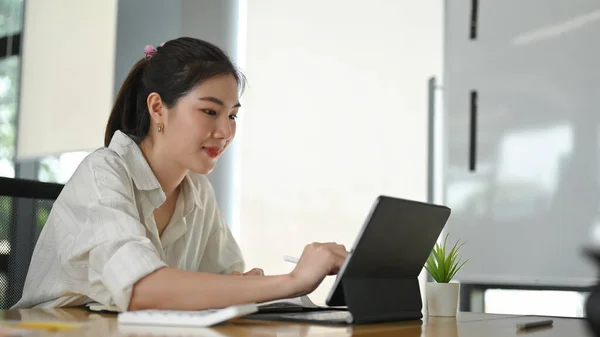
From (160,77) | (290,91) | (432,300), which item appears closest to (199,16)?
(290,91)

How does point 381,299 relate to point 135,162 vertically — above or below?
below

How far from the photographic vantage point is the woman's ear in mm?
1798

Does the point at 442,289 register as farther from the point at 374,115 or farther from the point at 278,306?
Result: the point at 374,115

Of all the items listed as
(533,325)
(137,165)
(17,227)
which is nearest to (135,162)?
(137,165)

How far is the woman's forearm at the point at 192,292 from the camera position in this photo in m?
1.29

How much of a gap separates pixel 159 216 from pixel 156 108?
0.89 feet

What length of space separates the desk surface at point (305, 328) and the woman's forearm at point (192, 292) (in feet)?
0.23

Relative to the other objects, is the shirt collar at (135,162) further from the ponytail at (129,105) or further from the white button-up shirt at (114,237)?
the ponytail at (129,105)

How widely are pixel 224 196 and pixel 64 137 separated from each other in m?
0.92

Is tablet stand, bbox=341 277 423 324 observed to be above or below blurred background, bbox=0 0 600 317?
below

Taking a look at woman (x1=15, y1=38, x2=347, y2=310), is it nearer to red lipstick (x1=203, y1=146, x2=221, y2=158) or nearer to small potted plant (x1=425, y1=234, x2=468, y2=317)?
red lipstick (x1=203, y1=146, x2=221, y2=158)

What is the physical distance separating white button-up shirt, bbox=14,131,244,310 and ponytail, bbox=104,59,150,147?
0.51 ft

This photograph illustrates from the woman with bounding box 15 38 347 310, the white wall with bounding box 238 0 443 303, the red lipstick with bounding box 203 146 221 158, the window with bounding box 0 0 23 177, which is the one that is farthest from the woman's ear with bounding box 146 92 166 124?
the window with bounding box 0 0 23 177

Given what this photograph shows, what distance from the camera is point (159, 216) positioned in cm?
181
